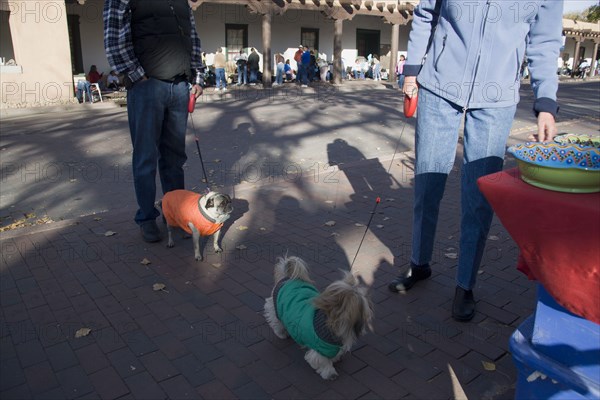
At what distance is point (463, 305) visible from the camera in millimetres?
3148

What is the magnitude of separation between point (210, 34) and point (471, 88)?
71.7ft

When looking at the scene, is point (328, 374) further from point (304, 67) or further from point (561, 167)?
point (304, 67)

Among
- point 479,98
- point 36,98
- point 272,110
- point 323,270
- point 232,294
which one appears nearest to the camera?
point 479,98

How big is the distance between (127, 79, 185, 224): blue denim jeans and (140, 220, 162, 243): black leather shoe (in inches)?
2.0

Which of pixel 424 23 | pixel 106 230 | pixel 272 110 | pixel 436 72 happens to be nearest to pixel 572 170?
pixel 436 72

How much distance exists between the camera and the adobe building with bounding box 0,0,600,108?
14875 millimetres

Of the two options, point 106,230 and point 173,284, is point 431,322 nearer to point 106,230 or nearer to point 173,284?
point 173,284

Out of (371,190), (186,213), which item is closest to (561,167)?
(186,213)

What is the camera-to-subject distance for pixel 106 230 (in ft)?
15.3

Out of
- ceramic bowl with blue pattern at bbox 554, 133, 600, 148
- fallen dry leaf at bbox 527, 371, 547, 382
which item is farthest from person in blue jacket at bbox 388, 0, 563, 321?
fallen dry leaf at bbox 527, 371, 547, 382

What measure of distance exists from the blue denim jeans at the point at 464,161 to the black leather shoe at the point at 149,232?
235 cm

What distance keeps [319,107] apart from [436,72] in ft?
38.3

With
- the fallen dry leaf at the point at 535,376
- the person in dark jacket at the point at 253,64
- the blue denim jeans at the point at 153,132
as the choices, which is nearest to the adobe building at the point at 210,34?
the person in dark jacket at the point at 253,64

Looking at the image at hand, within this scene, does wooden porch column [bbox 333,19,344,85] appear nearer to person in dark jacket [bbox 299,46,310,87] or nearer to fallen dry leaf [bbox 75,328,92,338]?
person in dark jacket [bbox 299,46,310,87]
